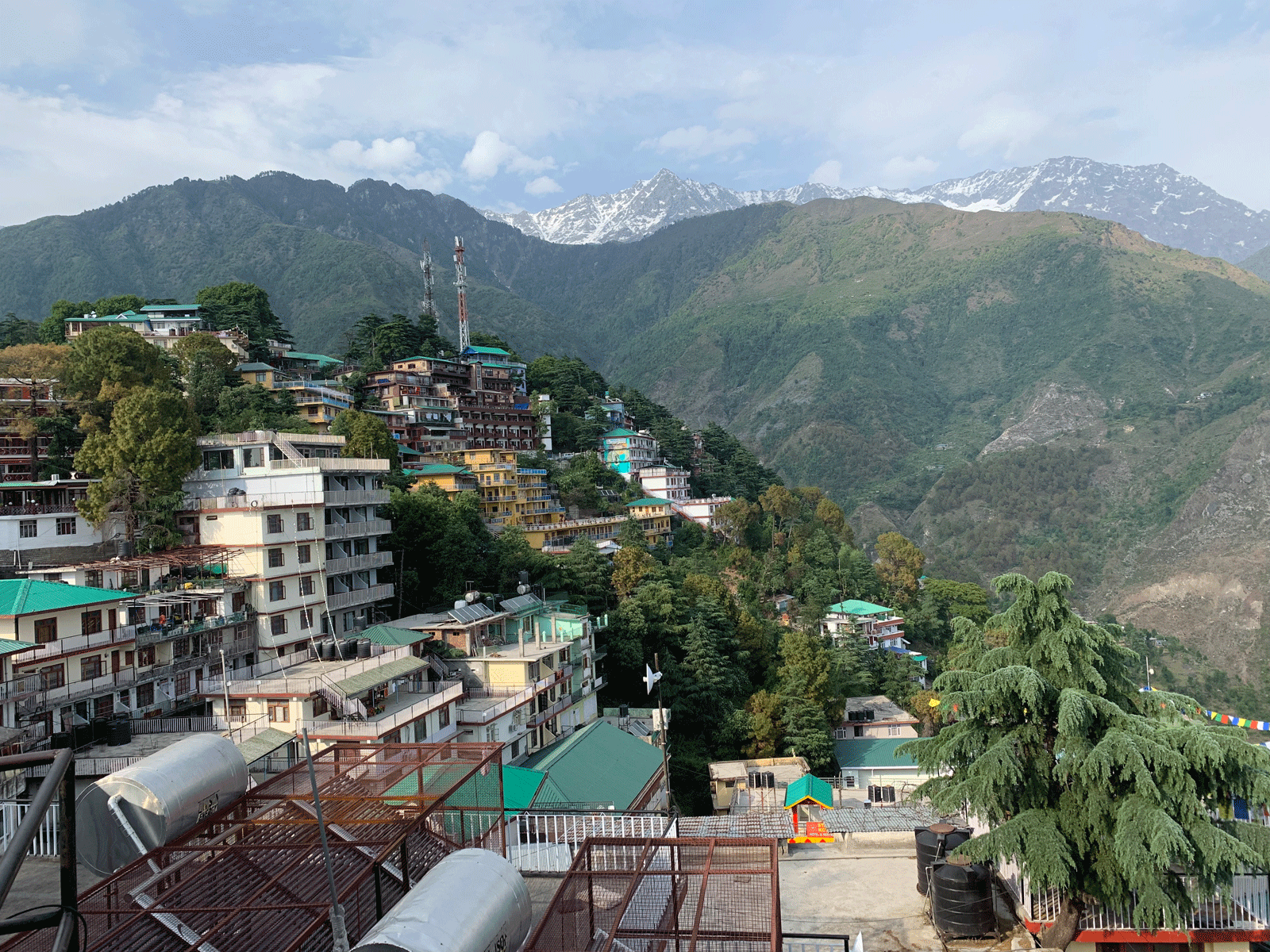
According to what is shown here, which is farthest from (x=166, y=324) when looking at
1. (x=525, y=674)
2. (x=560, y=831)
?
(x=560, y=831)

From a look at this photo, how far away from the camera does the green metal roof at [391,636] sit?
2811cm

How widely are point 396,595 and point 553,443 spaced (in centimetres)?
3776

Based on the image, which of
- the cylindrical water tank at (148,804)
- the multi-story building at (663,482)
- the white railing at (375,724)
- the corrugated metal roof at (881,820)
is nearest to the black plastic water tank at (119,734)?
the white railing at (375,724)

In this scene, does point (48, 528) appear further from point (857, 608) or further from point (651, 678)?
point (857, 608)

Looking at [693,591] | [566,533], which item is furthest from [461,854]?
[566,533]

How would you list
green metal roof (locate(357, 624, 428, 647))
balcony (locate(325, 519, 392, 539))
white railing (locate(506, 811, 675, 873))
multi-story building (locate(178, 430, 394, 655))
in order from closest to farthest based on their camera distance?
white railing (locate(506, 811, 675, 873))
green metal roof (locate(357, 624, 428, 647))
multi-story building (locate(178, 430, 394, 655))
balcony (locate(325, 519, 392, 539))

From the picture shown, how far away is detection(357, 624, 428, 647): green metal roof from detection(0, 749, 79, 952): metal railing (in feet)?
83.1

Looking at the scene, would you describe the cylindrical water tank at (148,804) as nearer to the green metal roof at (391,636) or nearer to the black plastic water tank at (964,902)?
the black plastic water tank at (964,902)

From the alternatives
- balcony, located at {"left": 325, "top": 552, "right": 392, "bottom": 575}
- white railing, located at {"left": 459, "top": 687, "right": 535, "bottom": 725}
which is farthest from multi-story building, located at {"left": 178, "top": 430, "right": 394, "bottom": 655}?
white railing, located at {"left": 459, "top": 687, "right": 535, "bottom": 725}

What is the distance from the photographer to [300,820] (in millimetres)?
8453

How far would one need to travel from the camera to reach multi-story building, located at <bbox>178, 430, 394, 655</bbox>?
29141 mm

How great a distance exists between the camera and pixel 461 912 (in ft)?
19.5

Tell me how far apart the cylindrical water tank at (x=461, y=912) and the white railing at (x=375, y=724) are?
1679 centimetres

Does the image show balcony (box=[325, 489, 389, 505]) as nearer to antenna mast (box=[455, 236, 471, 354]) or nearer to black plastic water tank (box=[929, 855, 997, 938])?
black plastic water tank (box=[929, 855, 997, 938])
